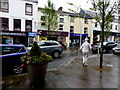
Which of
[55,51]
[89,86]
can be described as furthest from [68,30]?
[89,86]

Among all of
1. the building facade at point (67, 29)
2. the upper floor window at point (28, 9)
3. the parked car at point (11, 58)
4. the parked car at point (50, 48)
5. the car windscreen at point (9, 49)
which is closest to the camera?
the parked car at point (11, 58)

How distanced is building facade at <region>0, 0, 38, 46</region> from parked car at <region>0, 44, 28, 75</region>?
14.9 metres

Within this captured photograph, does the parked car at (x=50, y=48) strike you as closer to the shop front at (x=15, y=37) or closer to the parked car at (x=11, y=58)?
the parked car at (x=11, y=58)

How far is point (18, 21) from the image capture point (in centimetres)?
2148

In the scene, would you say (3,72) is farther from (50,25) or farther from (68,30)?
(68,30)

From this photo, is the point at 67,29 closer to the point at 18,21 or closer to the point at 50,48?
the point at 18,21

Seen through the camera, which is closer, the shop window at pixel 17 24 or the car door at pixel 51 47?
the car door at pixel 51 47

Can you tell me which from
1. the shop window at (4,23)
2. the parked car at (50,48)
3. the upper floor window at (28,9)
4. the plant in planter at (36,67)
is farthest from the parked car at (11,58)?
the upper floor window at (28,9)

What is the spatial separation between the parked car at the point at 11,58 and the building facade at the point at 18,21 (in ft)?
48.8

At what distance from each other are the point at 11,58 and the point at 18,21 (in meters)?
16.7

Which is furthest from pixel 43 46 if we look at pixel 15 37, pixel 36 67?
pixel 15 37

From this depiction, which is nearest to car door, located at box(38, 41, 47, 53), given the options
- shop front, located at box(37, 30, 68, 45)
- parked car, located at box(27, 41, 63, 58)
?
parked car, located at box(27, 41, 63, 58)

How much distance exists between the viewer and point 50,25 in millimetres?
23219

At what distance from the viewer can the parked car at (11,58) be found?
6.09 m
